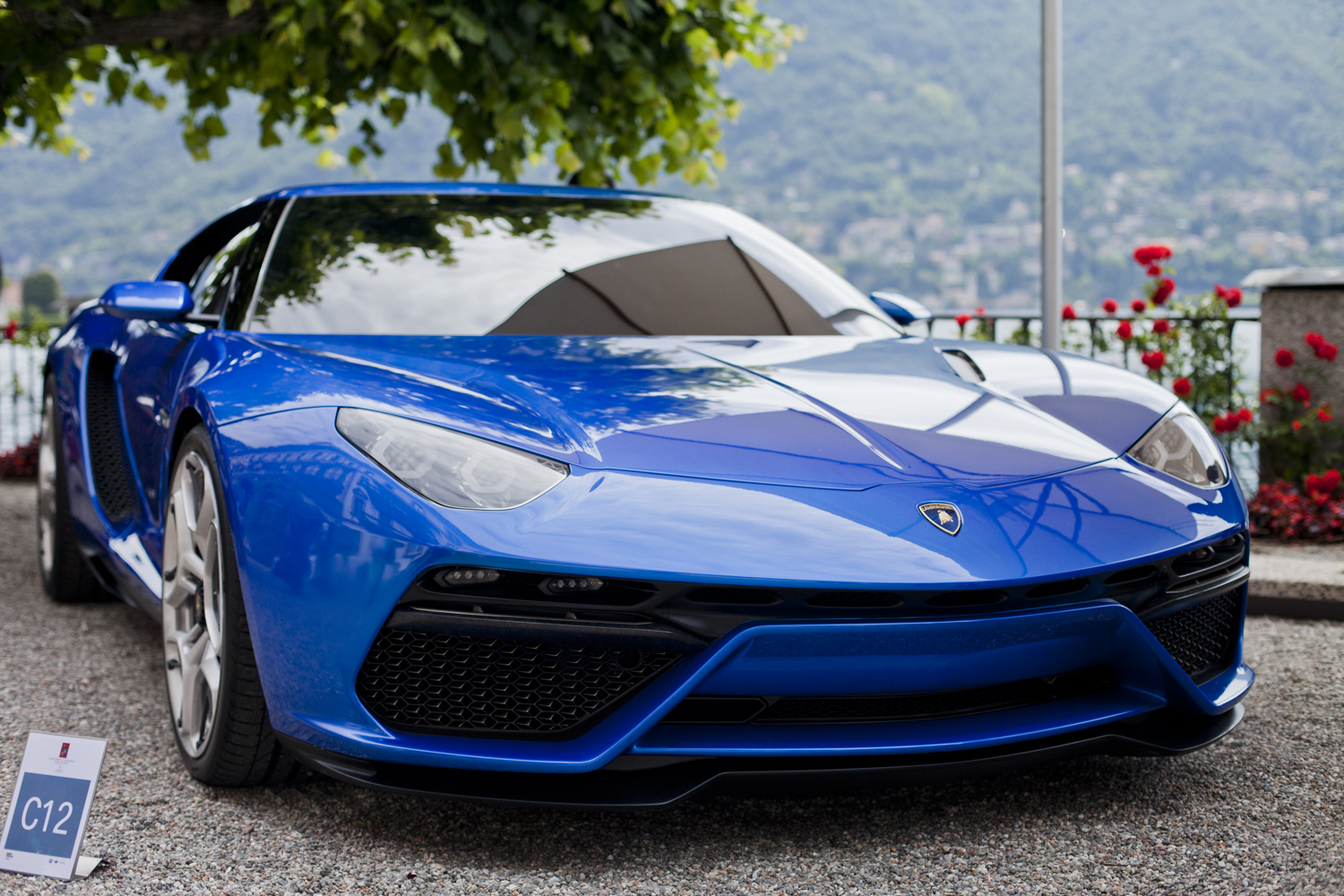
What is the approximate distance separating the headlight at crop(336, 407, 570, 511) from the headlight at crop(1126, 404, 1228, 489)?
3.65ft

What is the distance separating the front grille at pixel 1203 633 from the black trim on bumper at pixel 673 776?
1.04 feet

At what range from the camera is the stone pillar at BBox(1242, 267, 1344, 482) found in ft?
17.6

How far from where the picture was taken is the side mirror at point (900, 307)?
3465 mm

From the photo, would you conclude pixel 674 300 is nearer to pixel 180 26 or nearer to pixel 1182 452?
pixel 1182 452

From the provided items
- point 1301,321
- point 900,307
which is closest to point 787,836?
point 900,307

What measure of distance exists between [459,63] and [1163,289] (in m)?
3.79

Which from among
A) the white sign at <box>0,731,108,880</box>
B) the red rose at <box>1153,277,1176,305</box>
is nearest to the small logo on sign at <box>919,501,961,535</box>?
the white sign at <box>0,731,108,880</box>

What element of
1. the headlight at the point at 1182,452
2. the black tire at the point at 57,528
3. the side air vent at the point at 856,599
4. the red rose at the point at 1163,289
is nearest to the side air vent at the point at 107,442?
the black tire at the point at 57,528

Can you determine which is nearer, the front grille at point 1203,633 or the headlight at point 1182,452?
the front grille at point 1203,633

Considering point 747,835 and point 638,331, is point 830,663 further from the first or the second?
point 638,331

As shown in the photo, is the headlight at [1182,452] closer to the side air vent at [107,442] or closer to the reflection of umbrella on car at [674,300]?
→ the reflection of umbrella on car at [674,300]

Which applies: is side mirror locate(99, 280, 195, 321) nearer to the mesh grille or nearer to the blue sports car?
the blue sports car

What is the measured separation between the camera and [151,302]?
265 cm

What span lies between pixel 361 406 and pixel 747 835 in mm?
976
